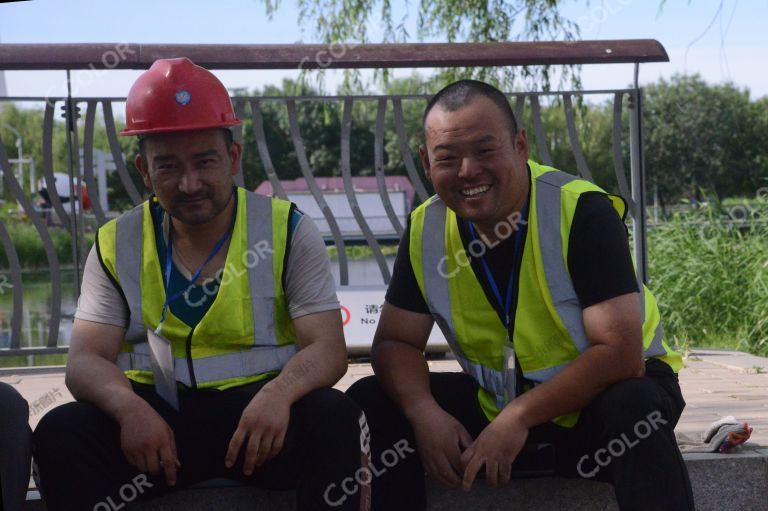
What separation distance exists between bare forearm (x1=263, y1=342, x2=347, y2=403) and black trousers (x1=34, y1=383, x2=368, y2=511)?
3cm

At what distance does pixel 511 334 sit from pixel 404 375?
11.7 inches

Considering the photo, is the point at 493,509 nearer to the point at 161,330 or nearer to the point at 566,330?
the point at 566,330

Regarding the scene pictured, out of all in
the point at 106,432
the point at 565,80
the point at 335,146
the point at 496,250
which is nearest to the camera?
the point at 106,432

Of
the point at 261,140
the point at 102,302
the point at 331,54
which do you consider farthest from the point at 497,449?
the point at 261,140

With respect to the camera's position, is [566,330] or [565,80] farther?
[565,80]

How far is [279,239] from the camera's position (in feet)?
9.06

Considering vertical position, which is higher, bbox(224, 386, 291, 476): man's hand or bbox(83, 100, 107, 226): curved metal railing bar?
bbox(83, 100, 107, 226): curved metal railing bar

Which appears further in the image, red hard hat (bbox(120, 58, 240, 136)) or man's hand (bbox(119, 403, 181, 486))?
red hard hat (bbox(120, 58, 240, 136))

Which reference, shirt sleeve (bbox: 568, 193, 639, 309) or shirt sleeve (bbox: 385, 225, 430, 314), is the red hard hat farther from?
shirt sleeve (bbox: 568, 193, 639, 309)

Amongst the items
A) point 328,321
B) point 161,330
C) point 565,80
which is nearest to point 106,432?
point 161,330

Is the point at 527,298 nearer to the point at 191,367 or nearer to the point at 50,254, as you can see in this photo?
the point at 191,367

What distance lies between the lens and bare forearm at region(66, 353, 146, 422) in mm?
2559

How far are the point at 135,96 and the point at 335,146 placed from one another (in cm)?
5267
